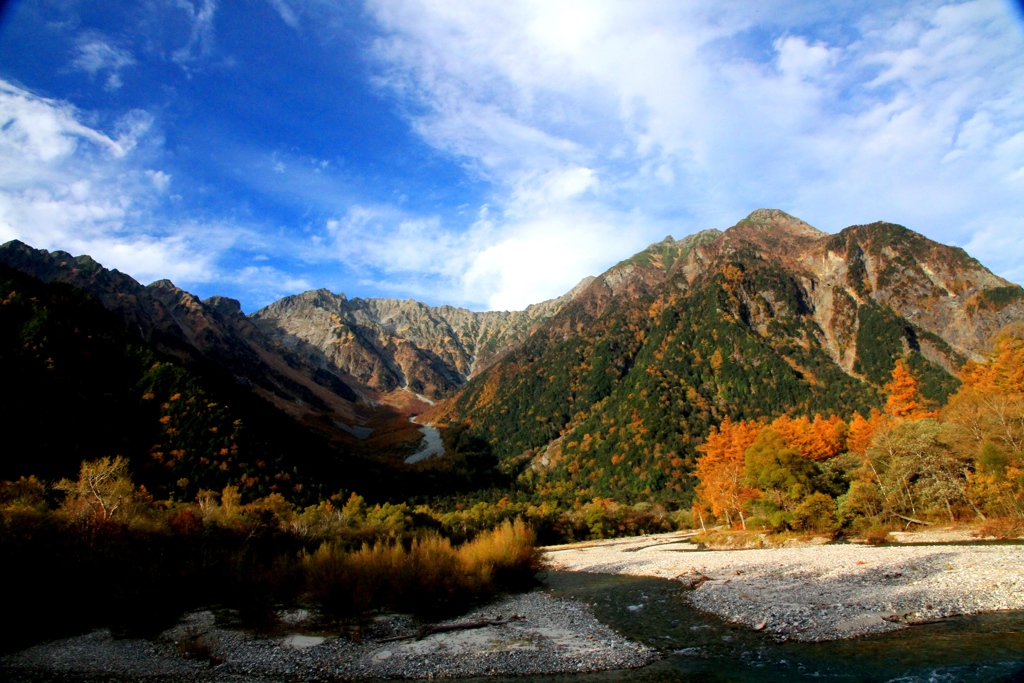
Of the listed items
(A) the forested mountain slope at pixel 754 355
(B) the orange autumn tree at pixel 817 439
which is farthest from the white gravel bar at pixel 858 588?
(A) the forested mountain slope at pixel 754 355

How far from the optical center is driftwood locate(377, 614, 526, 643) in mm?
17028

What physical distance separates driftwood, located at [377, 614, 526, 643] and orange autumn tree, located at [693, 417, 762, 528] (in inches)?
1853

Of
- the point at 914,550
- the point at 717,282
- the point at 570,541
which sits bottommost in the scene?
the point at 570,541

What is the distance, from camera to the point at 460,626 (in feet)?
60.5

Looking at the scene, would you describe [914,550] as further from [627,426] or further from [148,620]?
[627,426]

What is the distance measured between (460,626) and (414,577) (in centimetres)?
329

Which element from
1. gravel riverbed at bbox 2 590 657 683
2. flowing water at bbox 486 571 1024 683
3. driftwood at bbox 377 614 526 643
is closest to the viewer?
flowing water at bbox 486 571 1024 683

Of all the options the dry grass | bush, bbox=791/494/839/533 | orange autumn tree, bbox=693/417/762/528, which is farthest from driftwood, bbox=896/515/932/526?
the dry grass

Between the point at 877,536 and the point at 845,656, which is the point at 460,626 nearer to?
the point at 845,656

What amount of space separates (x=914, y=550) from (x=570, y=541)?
59245mm

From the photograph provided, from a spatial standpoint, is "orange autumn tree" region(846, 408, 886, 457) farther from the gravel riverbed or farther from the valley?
the gravel riverbed

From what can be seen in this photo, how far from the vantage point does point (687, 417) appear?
458 ft

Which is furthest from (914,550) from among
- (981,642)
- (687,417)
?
(687,417)

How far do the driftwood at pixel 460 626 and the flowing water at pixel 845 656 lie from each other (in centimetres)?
445
